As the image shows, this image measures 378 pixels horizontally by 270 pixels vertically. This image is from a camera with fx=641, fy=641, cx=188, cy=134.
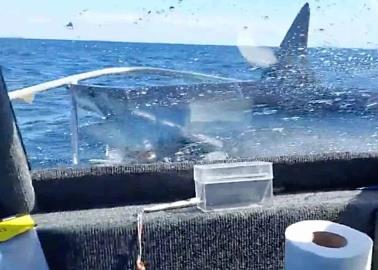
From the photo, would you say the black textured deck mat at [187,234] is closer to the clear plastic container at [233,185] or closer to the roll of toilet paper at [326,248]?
the clear plastic container at [233,185]

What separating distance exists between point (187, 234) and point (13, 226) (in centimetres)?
38

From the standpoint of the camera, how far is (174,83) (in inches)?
101

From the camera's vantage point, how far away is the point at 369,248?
47.3 inches

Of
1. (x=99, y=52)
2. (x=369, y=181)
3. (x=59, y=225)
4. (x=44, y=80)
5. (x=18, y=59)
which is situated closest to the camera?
(x=59, y=225)

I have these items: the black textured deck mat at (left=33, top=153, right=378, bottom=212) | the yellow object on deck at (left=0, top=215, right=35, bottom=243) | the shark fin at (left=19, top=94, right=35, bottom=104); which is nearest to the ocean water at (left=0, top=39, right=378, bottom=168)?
the shark fin at (left=19, top=94, right=35, bottom=104)

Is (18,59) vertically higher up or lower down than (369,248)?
higher up

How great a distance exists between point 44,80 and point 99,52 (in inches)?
10.7

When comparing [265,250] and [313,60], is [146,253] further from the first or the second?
[313,60]

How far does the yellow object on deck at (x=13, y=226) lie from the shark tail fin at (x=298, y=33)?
1.46 metres

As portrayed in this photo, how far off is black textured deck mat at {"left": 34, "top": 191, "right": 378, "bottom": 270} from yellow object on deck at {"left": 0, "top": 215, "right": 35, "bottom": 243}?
0.04 metres

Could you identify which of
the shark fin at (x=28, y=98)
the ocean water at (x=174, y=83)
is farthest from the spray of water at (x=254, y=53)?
the shark fin at (x=28, y=98)

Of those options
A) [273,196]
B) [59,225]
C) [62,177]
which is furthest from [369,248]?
[62,177]

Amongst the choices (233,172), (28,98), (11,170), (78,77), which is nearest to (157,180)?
(233,172)

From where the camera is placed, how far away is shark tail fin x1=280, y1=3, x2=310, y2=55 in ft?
8.18
